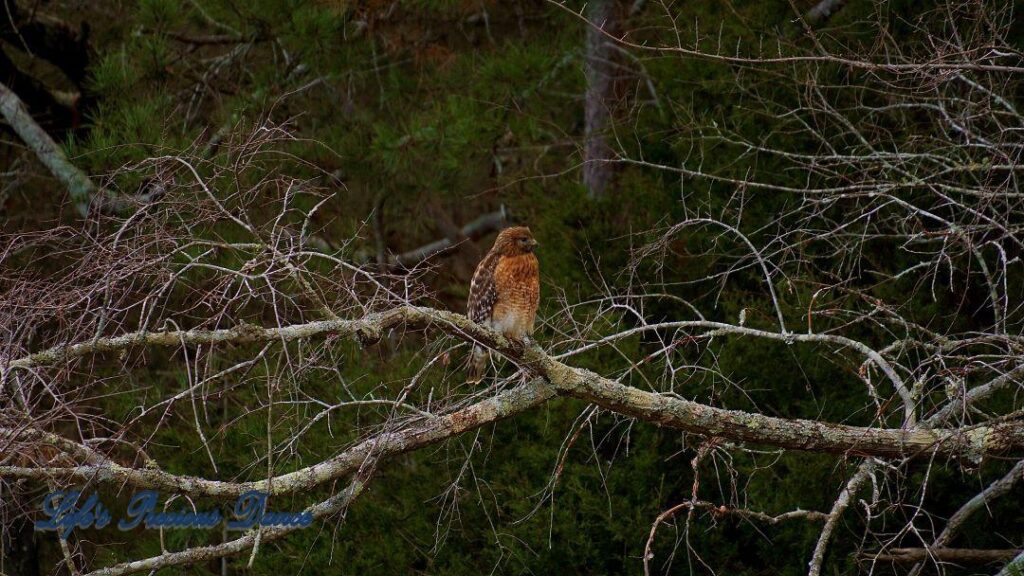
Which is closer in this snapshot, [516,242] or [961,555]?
[961,555]

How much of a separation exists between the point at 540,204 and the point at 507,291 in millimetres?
2743

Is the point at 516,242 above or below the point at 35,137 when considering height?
above

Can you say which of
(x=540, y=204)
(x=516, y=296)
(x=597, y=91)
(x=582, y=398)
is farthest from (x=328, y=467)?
(x=597, y=91)

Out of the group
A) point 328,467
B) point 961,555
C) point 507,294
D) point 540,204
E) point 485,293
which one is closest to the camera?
point 328,467

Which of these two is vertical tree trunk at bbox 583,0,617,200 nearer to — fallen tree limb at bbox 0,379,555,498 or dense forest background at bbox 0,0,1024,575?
dense forest background at bbox 0,0,1024,575

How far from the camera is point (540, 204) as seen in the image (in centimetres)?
829

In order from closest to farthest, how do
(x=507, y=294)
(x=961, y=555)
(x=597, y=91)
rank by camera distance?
(x=961, y=555) → (x=507, y=294) → (x=597, y=91)

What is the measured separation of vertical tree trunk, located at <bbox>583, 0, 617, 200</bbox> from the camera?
27.5 feet

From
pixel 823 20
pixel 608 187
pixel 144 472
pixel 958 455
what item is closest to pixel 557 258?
pixel 608 187

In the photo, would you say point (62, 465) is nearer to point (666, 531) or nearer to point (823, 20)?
point (666, 531)

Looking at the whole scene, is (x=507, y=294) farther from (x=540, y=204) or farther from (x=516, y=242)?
(x=540, y=204)

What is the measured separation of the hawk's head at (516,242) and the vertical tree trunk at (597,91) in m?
2.54

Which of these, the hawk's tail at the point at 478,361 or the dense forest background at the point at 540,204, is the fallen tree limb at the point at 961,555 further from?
the hawk's tail at the point at 478,361

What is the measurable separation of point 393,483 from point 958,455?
11.8 feet
